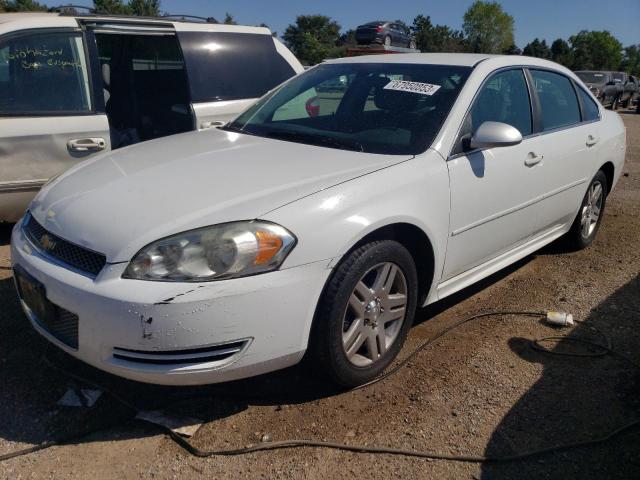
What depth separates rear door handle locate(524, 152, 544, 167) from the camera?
3.56 metres

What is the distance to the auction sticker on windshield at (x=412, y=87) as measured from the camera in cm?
330

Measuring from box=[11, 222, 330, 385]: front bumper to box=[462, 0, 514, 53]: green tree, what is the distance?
3616 inches

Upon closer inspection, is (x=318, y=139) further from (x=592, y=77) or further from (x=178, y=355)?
(x=592, y=77)

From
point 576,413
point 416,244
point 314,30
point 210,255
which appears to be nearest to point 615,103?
point 416,244

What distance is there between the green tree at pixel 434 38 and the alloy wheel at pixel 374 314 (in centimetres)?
5301

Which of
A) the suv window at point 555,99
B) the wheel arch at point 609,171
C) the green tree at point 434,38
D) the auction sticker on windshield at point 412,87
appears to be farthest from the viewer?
the green tree at point 434,38

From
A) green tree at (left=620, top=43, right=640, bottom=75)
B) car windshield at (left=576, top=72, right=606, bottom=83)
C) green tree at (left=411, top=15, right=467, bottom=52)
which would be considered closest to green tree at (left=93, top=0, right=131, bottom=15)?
green tree at (left=411, top=15, right=467, bottom=52)

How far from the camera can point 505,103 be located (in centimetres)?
362

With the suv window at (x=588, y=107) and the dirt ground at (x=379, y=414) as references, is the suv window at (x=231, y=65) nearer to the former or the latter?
the dirt ground at (x=379, y=414)

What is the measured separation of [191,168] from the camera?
2832mm

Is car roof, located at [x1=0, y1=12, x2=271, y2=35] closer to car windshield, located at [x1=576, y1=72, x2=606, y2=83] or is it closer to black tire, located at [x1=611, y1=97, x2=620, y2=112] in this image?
car windshield, located at [x1=576, y1=72, x2=606, y2=83]

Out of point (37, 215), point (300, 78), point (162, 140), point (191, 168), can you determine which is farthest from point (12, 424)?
point (300, 78)

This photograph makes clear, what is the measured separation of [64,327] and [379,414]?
1.42m

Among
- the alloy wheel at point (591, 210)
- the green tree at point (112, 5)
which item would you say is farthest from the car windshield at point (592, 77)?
the green tree at point (112, 5)
